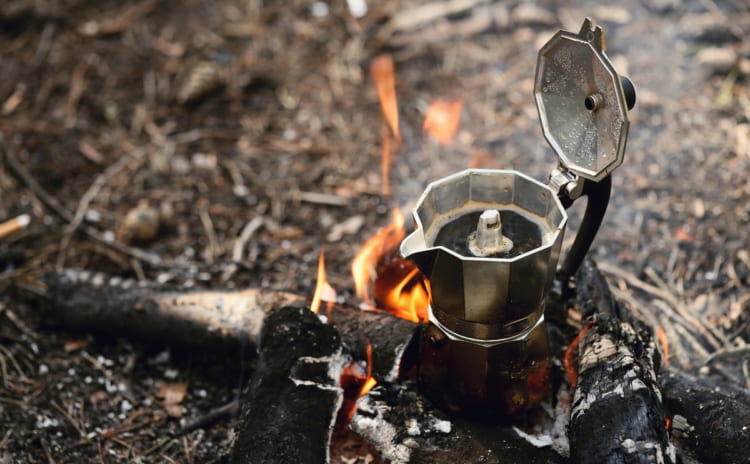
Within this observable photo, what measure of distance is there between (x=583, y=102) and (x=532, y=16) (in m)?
3.01

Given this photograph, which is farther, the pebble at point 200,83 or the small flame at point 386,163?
the pebble at point 200,83

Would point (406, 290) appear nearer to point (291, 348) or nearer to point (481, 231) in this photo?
point (291, 348)

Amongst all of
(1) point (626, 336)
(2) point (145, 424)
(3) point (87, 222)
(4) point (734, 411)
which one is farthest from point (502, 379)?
(3) point (87, 222)

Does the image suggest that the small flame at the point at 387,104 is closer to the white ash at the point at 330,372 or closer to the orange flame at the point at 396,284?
the orange flame at the point at 396,284

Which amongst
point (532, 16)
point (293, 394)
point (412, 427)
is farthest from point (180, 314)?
point (532, 16)

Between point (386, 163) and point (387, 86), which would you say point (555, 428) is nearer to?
point (386, 163)

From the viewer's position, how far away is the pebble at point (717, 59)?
3.48 meters

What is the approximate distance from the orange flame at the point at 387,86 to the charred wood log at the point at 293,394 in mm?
1923

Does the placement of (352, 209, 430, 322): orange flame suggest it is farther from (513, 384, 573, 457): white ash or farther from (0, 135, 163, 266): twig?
(0, 135, 163, 266): twig

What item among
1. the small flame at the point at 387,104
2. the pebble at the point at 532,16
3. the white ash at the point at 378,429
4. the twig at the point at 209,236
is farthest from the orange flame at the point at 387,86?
the white ash at the point at 378,429

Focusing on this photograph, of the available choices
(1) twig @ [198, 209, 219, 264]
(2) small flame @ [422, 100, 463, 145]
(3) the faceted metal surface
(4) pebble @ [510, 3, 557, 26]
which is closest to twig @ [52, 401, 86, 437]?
(1) twig @ [198, 209, 219, 264]

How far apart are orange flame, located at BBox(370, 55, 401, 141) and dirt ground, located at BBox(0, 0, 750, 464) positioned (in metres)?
0.06

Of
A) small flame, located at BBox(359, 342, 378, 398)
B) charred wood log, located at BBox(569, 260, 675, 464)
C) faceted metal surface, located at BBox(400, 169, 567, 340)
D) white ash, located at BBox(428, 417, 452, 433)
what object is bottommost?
small flame, located at BBox(359, 342, 378, 398)

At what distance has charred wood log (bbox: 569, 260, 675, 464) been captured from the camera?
4.47ft
